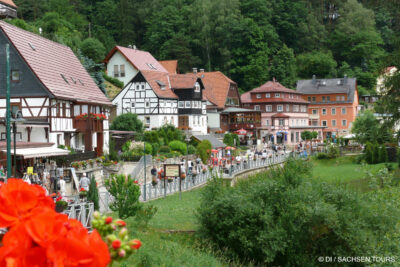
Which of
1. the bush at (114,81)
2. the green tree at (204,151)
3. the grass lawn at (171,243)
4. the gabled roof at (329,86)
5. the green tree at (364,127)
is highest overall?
the gabled roof at (329,86)

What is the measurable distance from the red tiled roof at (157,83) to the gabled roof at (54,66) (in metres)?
14.0

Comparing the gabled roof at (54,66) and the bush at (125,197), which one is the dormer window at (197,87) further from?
the bush at (125,197)

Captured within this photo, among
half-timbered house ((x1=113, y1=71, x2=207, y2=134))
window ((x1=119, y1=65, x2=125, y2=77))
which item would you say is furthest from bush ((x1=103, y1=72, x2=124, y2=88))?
half-timbered house ((x1=113, y1=71, x2=207, y2=134))

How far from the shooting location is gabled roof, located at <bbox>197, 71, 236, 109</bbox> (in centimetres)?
6972

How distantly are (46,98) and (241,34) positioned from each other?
206 ft

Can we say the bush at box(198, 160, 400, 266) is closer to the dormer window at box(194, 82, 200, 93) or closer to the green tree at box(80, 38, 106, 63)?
the dormer window at box(194, 82, 200, 93)

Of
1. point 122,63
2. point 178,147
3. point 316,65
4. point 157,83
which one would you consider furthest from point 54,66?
point 316,65

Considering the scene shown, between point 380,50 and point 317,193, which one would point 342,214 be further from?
point 380,50

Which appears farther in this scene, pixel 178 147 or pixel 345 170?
pixel 178 147

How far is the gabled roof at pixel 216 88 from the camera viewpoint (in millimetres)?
69725

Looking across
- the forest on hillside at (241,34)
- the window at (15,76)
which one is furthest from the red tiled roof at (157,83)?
the forest on hillside at (241,34)

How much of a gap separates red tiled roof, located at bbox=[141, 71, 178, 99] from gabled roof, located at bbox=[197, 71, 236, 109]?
11.7 meters

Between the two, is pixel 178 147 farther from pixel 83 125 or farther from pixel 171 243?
pixel 171 243

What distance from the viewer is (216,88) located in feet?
237
